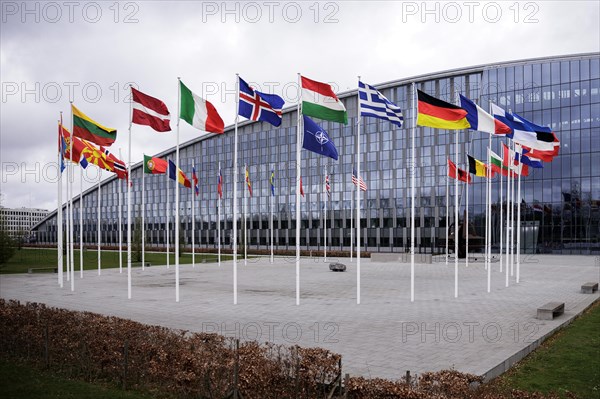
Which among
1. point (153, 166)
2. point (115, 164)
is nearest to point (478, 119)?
point (153, 166)

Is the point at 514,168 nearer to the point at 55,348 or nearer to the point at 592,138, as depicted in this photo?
the point at 55,348

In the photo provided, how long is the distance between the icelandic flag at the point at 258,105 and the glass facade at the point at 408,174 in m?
31.4

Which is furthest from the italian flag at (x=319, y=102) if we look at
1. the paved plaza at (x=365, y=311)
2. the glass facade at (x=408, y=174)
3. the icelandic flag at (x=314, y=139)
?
the glass facade at (x=408, y=174)

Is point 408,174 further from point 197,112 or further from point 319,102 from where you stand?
point 197,112

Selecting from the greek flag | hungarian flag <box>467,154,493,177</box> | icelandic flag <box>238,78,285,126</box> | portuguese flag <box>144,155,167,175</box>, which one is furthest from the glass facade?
the greek flag

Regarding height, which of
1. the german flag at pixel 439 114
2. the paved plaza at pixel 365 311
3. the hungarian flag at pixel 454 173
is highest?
the german flag at pixel 439 114

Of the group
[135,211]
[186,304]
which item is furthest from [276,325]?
[135,211]

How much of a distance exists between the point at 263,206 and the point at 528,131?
2732 inches

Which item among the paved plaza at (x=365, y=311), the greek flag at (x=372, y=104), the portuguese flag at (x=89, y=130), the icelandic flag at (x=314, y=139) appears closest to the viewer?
the paved plaza at (x=365, y=311)

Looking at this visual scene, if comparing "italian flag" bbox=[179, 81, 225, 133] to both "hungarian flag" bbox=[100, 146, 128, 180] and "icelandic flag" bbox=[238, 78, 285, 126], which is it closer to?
"icelandic flag" bbox=[238, 78, 285, 126]

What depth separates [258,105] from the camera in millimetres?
19703

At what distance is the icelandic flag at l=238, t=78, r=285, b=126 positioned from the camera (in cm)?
1928

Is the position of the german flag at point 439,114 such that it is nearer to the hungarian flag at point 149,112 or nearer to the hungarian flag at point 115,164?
the hungarian flag at point 149,112

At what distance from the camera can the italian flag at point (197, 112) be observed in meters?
19.4
